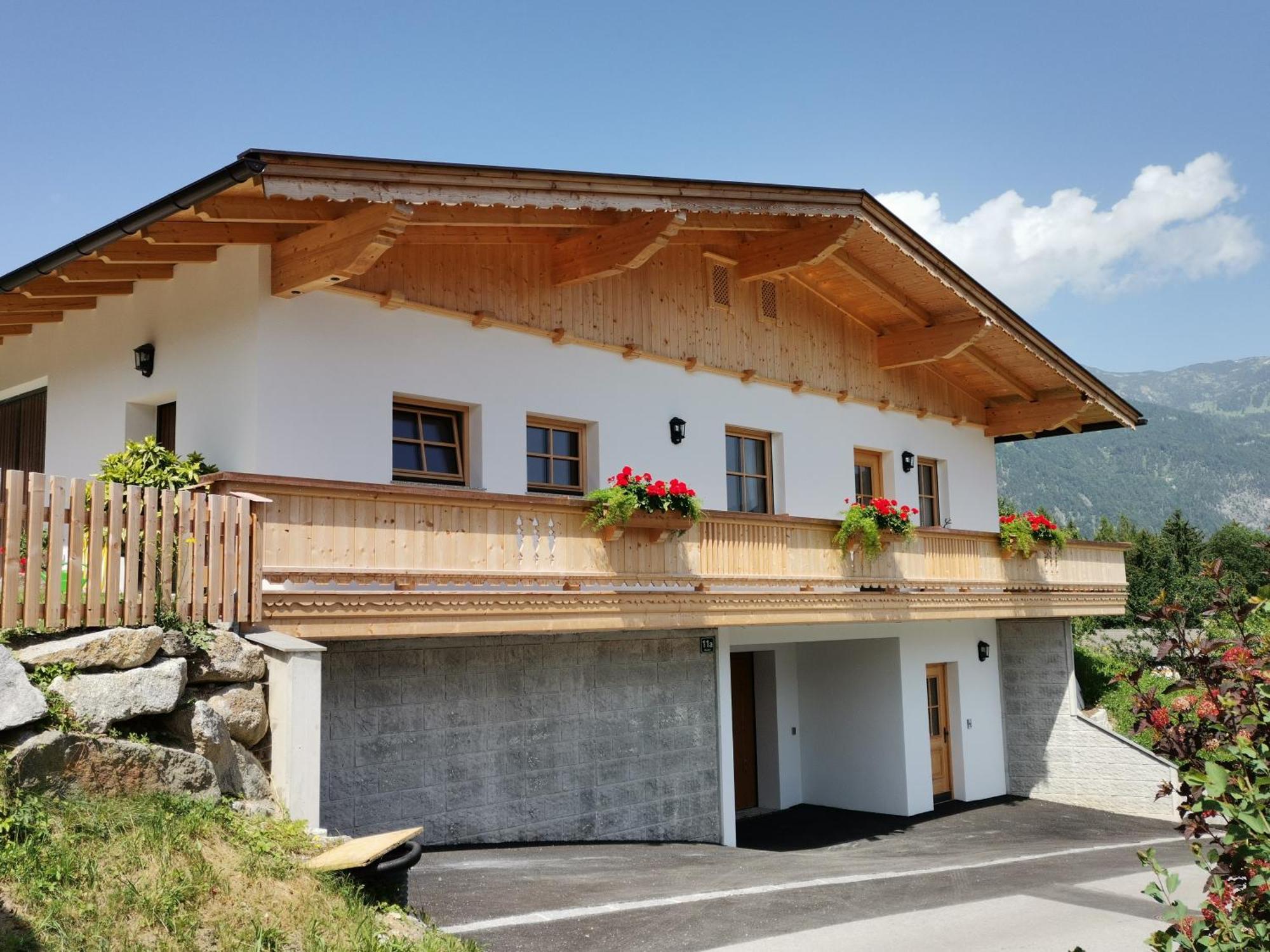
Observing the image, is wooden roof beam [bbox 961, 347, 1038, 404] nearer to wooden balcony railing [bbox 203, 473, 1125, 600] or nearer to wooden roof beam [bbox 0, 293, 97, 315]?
wooden balcony railing [bbox 203, 473, 1125, 600]

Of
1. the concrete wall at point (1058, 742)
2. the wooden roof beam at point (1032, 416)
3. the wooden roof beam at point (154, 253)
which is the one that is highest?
the wooden roof beam at point (154, 253)

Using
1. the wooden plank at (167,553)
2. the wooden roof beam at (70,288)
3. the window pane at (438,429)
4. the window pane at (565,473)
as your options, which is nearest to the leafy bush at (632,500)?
the window pane at (565,473)

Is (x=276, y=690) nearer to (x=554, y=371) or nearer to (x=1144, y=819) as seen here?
(x=554, y=371)

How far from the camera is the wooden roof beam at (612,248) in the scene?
11906 mm

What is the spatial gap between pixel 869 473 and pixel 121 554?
13061 mm

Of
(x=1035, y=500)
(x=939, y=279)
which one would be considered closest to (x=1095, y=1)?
(x=939, y=279)

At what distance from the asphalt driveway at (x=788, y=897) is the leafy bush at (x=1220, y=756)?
415cm

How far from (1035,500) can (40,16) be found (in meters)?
189

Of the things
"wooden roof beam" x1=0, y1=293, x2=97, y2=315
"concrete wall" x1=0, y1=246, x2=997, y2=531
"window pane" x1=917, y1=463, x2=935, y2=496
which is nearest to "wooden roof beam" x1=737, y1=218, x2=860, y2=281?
"concrete wall" x1=0, y1=246, x2=997, y2=531

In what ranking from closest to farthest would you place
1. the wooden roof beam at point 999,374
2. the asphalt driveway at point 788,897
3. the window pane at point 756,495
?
the asphalt driveway at point 788,897 → the window pane at point 756,495 → the wooden roof beam at point 999,374

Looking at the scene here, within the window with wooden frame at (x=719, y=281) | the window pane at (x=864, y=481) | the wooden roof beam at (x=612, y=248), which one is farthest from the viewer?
the window pane at (x=864, y=481)

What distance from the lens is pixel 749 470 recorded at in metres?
15.6

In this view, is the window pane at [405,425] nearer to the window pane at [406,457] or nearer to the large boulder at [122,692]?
the window pane at [406,457]

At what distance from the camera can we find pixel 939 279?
1580cm
